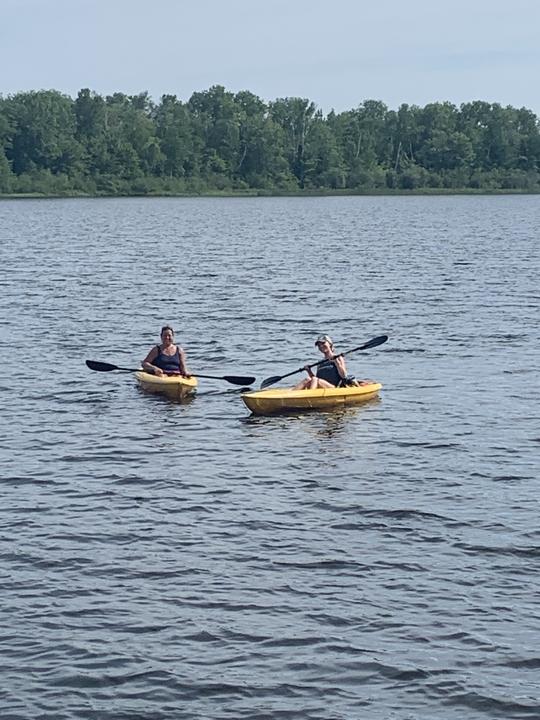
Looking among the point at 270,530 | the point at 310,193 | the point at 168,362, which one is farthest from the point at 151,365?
the point at 310,193

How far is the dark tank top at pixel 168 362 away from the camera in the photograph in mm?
26266

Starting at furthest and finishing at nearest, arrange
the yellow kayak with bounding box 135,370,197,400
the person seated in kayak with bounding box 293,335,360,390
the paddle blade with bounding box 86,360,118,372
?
the paddle blade with bounding box 86,360,118,372 → the yellow kayak with bounding box 135,370,197,400 → the person seated in kayak with bounding box 293,335,360,390

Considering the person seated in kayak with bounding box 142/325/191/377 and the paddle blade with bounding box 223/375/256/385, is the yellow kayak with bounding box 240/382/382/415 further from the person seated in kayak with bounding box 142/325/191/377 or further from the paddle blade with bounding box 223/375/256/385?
the person seated in kayak with bounding box 142/325/191/377

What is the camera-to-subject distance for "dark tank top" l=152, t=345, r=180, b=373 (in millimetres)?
26266

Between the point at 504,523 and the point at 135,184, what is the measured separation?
163739mm

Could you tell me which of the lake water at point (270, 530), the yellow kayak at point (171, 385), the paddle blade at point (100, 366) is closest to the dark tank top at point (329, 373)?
the lake water at point (270, 530)

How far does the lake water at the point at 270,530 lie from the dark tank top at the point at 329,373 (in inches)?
33.6

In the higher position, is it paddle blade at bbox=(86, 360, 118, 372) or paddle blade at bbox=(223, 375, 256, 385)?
paddle blade at bbox=(86, 360, 118, 372)

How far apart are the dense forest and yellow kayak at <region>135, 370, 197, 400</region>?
149m

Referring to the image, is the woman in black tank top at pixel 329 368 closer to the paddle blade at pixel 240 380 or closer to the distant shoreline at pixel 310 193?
the paddle blade at pixel 240 380

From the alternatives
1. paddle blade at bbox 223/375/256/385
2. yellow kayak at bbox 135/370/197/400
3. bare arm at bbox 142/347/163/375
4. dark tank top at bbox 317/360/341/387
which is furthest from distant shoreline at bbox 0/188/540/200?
dark tank top at bbox 317/360/341/387

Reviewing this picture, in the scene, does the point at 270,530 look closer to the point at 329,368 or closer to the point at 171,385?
the point at 329,368

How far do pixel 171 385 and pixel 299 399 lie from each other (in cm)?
311

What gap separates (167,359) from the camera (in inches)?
1036
